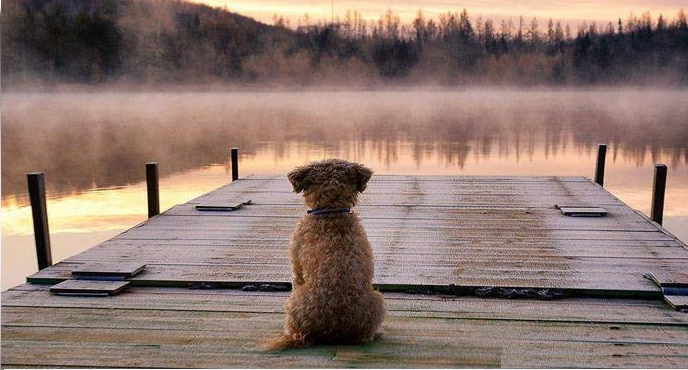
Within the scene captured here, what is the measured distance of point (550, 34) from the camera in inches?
2221

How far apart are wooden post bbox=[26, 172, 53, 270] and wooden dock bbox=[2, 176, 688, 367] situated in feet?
2.06

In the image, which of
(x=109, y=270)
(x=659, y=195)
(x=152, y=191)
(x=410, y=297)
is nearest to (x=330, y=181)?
(x=410, y=297)

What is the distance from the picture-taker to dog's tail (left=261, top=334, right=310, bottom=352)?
3889 millimetres

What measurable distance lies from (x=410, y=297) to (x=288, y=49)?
71123 millimetres

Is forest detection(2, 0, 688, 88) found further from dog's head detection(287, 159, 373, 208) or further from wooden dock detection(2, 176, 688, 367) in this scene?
dog's head detection(287, 159, 373, 208)

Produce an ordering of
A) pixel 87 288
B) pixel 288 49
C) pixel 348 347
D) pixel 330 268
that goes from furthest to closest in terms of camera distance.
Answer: pixel 288 49 → pixel 87 288 → pixel 348 347 → pixel 330 268

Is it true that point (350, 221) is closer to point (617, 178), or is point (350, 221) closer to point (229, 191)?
point (229, 191)

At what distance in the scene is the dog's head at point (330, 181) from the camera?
392 centimetres

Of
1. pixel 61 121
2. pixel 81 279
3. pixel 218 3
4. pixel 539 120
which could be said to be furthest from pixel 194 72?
pixel 81 279

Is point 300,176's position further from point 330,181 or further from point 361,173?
point 361,173

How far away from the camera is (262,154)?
80.3 feet

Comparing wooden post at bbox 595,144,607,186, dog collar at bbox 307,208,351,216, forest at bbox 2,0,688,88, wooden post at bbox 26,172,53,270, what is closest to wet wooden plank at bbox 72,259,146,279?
wooden post at bbox 26,172,53,270

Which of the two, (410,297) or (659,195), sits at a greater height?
(659,195)

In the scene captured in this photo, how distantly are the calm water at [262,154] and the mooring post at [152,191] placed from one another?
2.48 m
